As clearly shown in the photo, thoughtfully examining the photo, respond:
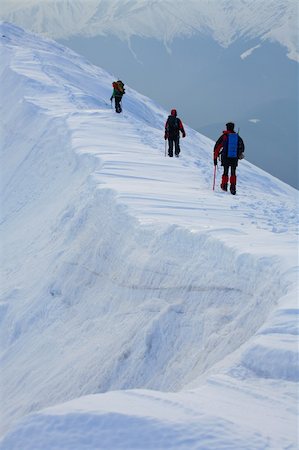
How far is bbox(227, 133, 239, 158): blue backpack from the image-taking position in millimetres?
12516

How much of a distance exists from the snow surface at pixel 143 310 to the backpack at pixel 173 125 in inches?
33.5

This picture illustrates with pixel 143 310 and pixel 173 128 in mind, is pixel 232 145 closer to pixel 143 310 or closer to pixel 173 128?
pixel 173 128

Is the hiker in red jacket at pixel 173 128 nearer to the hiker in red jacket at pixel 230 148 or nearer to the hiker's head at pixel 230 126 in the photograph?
the hiker in red jacket at pixel 230 148

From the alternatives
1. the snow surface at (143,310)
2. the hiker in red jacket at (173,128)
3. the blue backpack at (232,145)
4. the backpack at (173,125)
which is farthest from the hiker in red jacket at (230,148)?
the backpack at (173,125)

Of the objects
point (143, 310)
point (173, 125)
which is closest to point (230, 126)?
point (173, 125)

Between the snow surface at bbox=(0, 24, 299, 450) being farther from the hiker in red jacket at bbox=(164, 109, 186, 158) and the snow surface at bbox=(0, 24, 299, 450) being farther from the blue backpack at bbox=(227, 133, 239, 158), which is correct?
the blue backpack at bbox=(227, 133, 239, 158)

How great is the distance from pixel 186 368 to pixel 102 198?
5365 millimetres

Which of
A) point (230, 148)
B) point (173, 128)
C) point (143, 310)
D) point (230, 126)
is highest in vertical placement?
point (173, 128)

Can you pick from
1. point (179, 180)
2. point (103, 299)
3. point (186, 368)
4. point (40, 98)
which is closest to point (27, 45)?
point (40, 98)

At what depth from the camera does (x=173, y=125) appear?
16.2 metres

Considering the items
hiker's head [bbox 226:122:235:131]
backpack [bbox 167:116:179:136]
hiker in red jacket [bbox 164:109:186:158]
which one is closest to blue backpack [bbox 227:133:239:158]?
hiker's head [bbox 226:122:235:131]

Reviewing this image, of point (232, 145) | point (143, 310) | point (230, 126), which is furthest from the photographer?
point (232, 145)

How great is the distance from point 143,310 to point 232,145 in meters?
5.36

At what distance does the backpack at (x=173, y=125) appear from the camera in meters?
16.1
